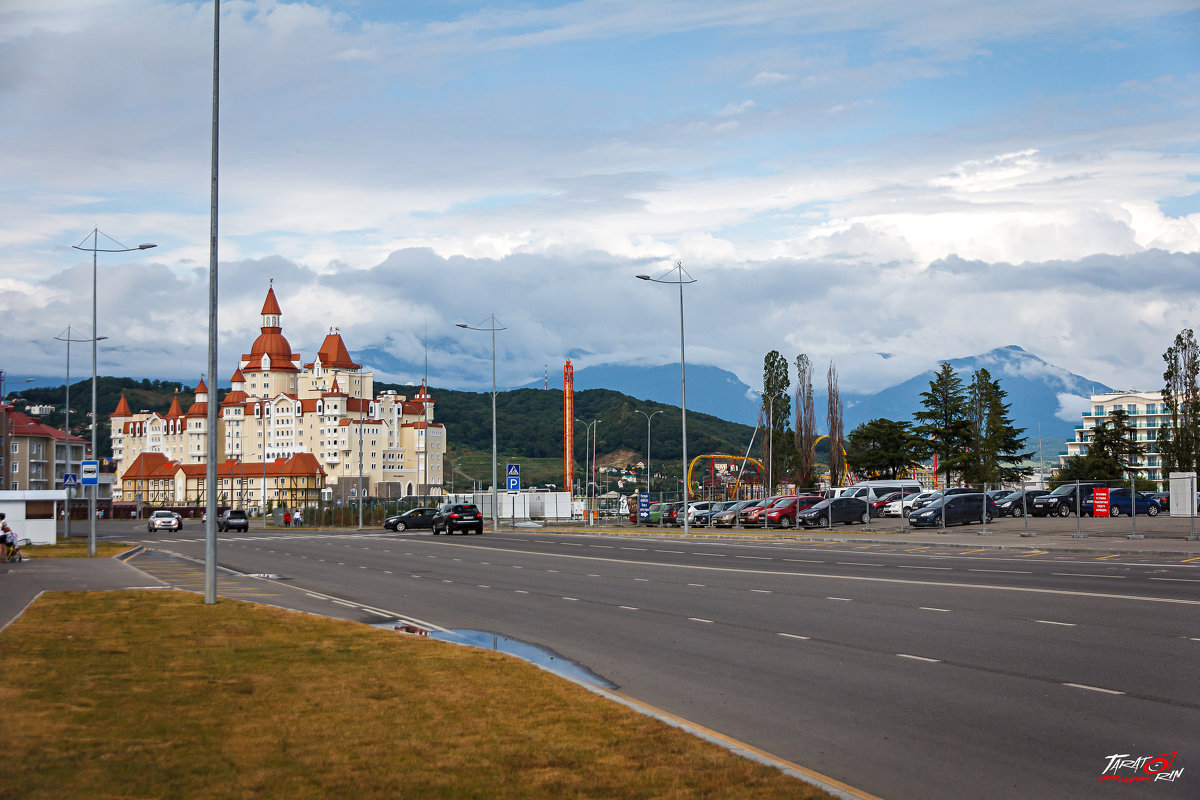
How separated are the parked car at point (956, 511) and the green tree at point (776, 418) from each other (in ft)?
119

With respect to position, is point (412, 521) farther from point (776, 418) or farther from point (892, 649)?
point (892, 649)

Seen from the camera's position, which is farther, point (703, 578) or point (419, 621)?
point (703, 578)

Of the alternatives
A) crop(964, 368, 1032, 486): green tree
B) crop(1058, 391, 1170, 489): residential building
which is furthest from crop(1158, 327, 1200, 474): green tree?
crop(1058, 391, 1170, 489): residential building

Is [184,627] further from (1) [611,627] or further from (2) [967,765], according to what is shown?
(2) [967,765]

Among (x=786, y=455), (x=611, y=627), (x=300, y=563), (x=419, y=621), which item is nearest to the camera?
(x=611, y=627)

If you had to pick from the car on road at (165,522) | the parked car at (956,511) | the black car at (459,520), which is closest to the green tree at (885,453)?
the parked car at (956,511)

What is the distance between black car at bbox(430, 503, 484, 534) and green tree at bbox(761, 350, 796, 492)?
1298 inches

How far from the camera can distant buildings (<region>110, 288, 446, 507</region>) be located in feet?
550

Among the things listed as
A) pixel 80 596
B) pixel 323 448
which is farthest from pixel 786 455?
pixel 323 448

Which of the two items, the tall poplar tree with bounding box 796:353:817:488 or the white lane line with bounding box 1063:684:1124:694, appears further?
the tall poplar tree with bounding box 796:353:817:488

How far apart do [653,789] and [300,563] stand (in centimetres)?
2916

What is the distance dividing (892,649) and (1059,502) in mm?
39961

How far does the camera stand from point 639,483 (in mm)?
170375

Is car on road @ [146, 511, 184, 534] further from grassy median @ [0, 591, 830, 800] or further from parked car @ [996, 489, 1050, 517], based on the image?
grassy median @ [0, 591, 830, 800]
